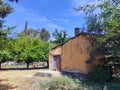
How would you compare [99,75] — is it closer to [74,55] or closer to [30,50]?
[74,55]

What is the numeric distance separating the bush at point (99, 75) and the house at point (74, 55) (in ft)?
7.44

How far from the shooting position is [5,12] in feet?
64.8

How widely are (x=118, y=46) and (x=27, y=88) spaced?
22.4ft

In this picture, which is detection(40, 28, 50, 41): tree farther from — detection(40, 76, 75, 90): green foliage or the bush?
detection(40, 76, 75, 90): green foliage

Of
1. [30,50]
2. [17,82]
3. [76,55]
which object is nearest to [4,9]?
[17,82]

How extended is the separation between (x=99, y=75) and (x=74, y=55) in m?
5.81

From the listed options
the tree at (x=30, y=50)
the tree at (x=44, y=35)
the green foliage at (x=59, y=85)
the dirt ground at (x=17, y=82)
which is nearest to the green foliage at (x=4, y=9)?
the dirt ground at (x=17, y=82)

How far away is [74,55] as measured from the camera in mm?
22891

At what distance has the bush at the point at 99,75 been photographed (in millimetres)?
17434

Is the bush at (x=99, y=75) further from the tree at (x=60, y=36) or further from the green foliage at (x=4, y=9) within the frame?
the tree at (x=60, y=36)

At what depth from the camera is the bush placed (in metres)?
17.4

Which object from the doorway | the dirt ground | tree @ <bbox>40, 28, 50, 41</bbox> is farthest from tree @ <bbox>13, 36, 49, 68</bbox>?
tree @ <bbox>40, 28, 50, 41</bbox>

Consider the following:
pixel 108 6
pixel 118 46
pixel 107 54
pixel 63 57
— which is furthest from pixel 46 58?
pixel 108 6

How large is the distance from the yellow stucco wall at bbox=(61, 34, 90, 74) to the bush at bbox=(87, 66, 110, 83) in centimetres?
264
